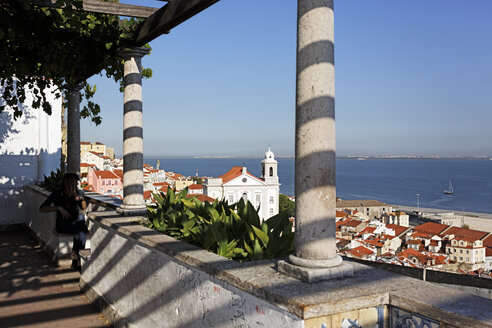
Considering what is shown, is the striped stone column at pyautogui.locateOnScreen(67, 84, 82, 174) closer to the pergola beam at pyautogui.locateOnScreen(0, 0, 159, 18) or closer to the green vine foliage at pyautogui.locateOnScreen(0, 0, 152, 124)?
the green vine foliage at pyautogui.locateOnScreen(0, 0, 152, 124)

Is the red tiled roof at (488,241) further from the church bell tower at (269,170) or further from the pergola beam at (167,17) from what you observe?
the pergola beam at (167,17)

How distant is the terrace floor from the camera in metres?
4.73

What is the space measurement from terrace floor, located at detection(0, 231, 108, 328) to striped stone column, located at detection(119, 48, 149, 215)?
1.33 metres

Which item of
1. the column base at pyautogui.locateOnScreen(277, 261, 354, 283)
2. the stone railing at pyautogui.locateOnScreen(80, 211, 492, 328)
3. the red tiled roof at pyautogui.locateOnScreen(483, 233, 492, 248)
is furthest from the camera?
the red tiled roof at pyautogui.locateOnScreen(483, 233, 492, 248)

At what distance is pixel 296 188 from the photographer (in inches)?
102

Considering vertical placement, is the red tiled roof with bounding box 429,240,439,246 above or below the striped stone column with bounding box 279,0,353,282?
below

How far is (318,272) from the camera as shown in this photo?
241 cm

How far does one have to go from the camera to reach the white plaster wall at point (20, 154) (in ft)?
36.0

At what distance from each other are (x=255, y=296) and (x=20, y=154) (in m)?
11.0

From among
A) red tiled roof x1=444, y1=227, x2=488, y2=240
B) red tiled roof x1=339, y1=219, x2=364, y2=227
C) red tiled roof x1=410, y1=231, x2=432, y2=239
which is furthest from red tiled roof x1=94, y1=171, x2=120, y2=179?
red tiled roof x1=444, y1=227, x2=488, y2=240

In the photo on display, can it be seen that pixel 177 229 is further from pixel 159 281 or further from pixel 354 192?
pixel 354 192

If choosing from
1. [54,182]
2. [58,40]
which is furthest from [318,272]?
[54,182]

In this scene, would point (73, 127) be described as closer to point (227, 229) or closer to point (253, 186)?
point (227, 229)

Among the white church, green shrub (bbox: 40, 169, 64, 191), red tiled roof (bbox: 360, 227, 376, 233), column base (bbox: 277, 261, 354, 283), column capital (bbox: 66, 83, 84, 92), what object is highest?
column capital (bbox: 66, 83, 84, 92)
